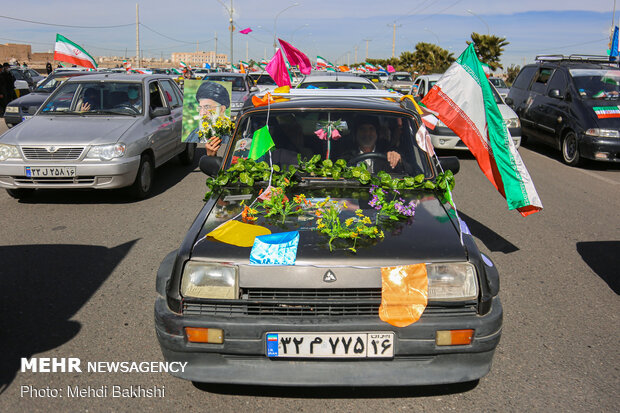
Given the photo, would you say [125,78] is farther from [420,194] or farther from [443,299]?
[443,299]

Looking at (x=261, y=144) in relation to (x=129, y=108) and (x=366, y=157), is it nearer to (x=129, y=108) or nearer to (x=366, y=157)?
(x=366, y=157)

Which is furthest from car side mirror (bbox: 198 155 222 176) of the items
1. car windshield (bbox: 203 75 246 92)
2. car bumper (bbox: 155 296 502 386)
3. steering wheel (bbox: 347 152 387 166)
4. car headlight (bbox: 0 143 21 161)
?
car windshield (bbox: 203 75 246 92)

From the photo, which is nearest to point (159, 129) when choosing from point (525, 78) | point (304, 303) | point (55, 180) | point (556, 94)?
point (55, 180)

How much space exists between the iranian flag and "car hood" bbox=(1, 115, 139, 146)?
7.55 m

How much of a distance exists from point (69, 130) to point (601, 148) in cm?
969

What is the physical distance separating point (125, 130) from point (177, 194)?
1.24m

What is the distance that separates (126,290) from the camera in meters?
4.60

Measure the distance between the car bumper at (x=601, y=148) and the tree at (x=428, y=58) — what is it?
4579cm

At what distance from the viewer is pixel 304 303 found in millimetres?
2729

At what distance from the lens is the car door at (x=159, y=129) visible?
8.47 meters

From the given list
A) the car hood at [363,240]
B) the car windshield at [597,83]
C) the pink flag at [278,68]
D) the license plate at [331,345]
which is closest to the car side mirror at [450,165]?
the car hood at [363,240]

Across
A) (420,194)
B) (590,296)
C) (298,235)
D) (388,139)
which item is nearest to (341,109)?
(388,139)

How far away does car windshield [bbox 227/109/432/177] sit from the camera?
4.21 m

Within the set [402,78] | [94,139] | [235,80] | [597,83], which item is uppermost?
[402,78]
